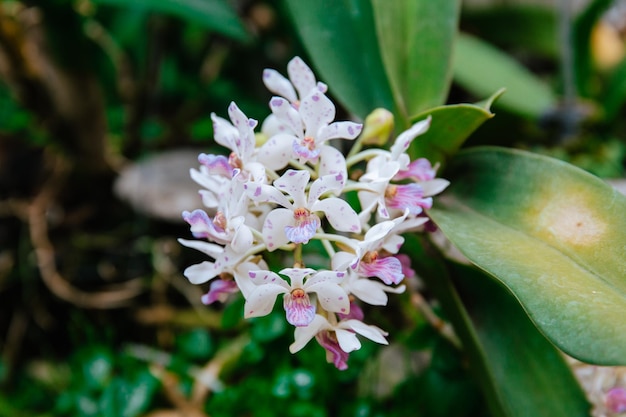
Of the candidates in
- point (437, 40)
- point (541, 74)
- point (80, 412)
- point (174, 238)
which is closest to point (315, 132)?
point (437, 40)

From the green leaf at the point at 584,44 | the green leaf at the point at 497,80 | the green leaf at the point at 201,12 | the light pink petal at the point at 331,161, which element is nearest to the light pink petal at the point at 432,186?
the light pink petal at the point at 331,161

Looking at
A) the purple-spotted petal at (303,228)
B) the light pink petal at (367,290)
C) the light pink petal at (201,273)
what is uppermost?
the purple-spotted petal at (303,228)

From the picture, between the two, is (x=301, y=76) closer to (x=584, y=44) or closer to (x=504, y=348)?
(x=504, y=348)

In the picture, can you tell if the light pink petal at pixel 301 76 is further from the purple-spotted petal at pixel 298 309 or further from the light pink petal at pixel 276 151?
the purple-spotted petal at pixel 298 309

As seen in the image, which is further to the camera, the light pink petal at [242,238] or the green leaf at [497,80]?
the green leaf at [497,80]

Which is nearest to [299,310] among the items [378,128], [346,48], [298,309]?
[298,309]

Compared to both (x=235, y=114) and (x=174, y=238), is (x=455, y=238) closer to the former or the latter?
(x=235, y=114)

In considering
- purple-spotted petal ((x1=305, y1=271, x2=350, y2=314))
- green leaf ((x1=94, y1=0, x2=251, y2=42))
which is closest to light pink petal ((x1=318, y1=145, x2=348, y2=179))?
purple-spotted petal ((x1=305, y1=271, x2=350, y2=314))
